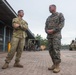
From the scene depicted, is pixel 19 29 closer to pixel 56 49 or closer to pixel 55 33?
pixel 55 33

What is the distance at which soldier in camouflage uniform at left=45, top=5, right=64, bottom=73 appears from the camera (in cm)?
789

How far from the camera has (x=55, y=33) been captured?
802 cm

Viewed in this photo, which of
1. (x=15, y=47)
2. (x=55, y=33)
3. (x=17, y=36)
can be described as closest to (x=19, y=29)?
(x=17, y=36)

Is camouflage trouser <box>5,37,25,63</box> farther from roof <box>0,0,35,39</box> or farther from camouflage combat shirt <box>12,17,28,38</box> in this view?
roof <box>0,0,35,39</box>

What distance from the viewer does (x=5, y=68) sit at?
8.37m

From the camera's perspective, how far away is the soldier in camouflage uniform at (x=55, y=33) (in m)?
7.89

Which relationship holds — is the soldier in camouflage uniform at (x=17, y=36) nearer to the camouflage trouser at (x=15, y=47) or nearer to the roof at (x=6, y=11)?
the camouflage trouser at (x=15, y=47)

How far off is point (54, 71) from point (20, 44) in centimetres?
155

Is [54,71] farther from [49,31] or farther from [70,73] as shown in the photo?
[49,31]

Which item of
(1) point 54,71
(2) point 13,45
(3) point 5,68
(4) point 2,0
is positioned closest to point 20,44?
(2) point 13,45

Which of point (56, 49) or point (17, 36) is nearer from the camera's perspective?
point (56, 49)

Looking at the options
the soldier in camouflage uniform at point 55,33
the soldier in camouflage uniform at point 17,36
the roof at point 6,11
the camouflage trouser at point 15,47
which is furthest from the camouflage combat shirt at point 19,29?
the roof at point 6,11

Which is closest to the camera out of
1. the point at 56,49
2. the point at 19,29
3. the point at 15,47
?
the point at 56,49

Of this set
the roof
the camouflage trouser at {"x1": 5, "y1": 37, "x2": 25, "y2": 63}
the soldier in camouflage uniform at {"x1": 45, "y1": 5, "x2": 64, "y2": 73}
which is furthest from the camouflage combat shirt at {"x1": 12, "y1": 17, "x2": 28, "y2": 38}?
the roof
